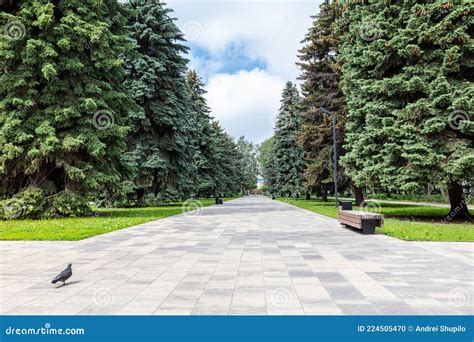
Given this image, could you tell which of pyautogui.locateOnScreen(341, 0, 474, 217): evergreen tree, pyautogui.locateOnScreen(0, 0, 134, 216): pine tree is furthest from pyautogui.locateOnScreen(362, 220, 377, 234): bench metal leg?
pyautogui.locateOnScreen(0, 0, 134, 216): pine tree

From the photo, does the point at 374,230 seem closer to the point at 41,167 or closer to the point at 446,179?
the point at 446,179

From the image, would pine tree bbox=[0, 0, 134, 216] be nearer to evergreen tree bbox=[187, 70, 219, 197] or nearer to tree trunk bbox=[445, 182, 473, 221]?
tree trunk bbox=[445, 182, 473, 221]

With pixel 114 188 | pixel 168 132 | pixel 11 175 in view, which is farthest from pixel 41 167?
pixel 168 132

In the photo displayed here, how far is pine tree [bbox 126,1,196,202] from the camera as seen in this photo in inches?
1107

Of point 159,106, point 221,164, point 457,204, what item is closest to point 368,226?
point 457,204

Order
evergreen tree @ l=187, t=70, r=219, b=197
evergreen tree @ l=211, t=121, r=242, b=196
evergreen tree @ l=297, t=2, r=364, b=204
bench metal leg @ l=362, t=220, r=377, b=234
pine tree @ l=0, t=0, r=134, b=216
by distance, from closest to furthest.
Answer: bench metal leg @ l=362, t=220, r=377, b=234 < pine tree @ l=0, t=0, r=134, b=216 < evergreen tree @ l=297, t=2, r=364, b=204 < evergreen tree @ l=187, t=70, r=219, b=197 < evergreen tree @ l=211, t=121, r=242, b=196

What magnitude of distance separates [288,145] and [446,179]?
121 feet

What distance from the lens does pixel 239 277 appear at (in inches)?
246

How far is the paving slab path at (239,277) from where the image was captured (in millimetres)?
4738

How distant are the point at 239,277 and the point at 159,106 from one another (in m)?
24.5

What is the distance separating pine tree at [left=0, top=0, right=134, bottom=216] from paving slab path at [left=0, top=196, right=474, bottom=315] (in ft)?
25.5

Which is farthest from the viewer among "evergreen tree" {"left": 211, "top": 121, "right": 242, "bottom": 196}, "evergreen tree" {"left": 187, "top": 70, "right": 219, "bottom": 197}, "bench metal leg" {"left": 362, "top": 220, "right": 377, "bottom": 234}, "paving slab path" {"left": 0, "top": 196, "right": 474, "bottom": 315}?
"evergreen tree" {"left": 211, "top": 121, "right": 242, "bottom": 196}

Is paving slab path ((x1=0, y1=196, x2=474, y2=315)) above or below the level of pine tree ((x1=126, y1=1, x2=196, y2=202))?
below

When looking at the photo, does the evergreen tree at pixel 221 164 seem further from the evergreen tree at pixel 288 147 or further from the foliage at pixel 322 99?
the foliage at pixel 322 99
